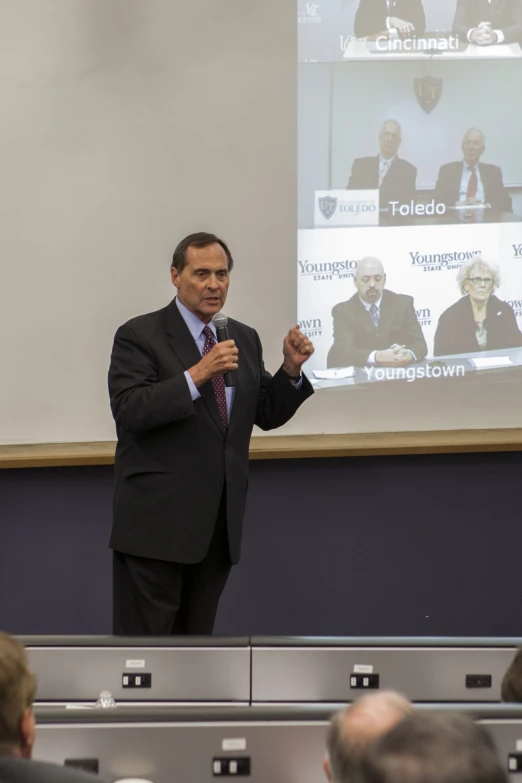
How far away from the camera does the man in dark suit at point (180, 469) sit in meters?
2.89

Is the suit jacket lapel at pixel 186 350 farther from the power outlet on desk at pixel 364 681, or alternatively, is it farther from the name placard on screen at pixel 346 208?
the name placard on screen at pixel 346 208

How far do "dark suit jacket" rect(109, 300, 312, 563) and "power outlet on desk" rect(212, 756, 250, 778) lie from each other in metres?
1.19

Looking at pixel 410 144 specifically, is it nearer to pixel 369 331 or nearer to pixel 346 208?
pixel 346 208

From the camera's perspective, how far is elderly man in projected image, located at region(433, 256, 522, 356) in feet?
14.0

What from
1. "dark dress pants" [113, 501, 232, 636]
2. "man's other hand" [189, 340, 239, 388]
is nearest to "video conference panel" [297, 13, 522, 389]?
"dark dress pants" [113, 501, 232, 636]

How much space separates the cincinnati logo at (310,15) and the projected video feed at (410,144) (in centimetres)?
19

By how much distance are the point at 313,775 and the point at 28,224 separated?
279cm

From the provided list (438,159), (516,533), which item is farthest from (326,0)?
(516,533)

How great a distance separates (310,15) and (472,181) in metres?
0.96

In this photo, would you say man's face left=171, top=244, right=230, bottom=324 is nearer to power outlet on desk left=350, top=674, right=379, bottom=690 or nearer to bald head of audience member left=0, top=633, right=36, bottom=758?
power outlet on desk left=350, top=674, right=379, bottom=690

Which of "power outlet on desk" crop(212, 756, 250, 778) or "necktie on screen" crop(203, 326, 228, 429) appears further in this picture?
"necktie on screen" crop(203, 326, 228, 429)

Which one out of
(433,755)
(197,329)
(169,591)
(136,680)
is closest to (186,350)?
(197,329)

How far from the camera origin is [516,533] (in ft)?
14.2

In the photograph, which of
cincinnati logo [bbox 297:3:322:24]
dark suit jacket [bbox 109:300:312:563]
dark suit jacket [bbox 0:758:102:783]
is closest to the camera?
dark suit jacket [bbox 0:758:102:783]
